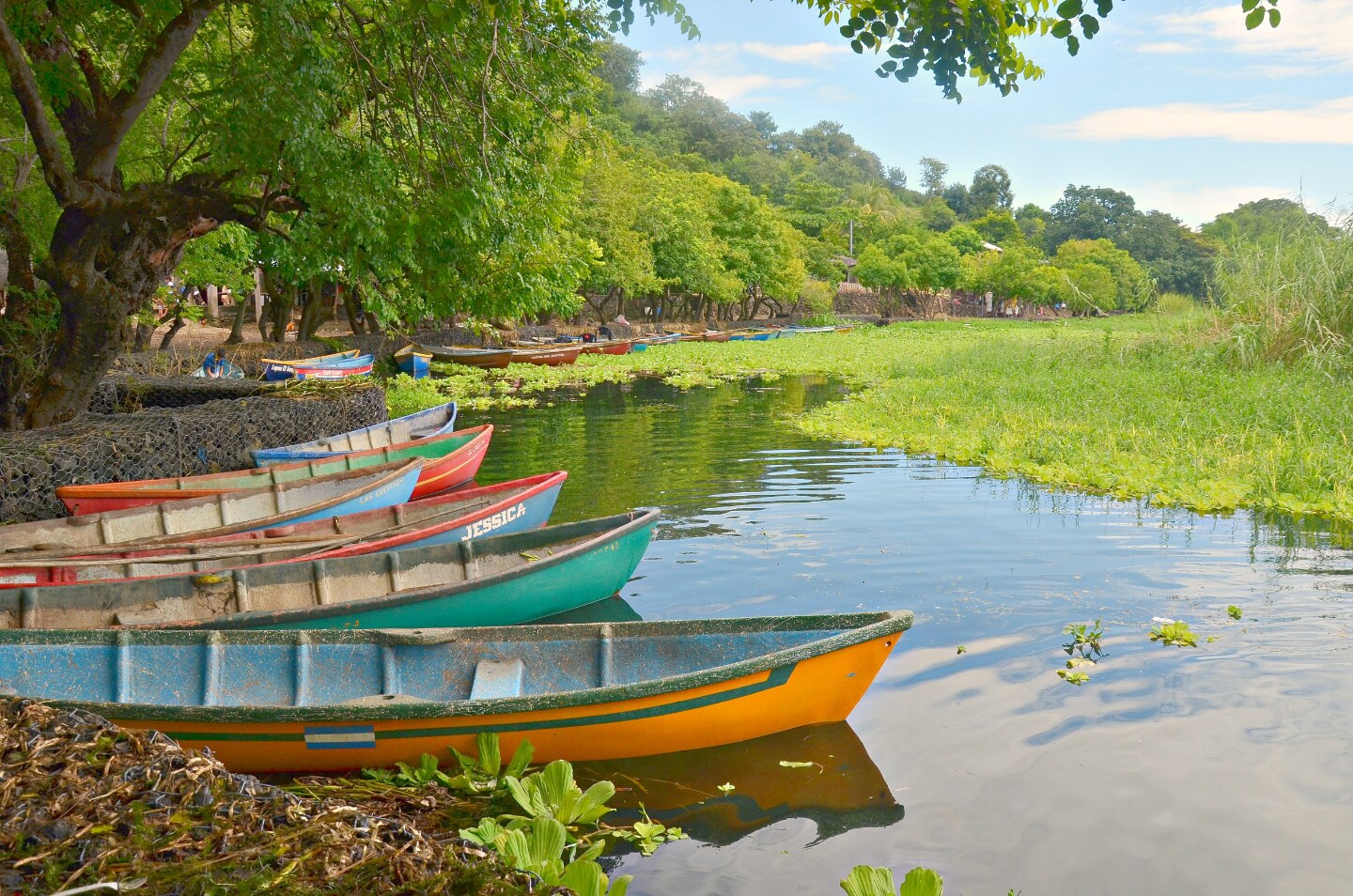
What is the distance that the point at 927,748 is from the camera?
6.12 m

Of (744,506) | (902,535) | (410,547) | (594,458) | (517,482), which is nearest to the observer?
(410,547)

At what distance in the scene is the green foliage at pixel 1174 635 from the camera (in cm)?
Result: 753

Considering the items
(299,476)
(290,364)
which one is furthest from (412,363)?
(299,476)

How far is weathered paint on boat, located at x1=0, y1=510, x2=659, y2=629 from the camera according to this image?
697 centimetres

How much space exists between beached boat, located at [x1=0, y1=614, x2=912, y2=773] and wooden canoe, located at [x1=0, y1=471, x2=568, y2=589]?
5.33 feet

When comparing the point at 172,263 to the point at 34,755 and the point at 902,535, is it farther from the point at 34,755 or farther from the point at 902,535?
the point at 34,755

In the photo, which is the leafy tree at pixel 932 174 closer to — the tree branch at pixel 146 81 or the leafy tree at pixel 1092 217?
the leafy tree at pixel 1092 217

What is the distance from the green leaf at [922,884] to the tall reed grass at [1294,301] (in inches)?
636

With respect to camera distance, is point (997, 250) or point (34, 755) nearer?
point (34, 755)

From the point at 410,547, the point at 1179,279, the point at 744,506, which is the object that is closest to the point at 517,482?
the point at 410,547

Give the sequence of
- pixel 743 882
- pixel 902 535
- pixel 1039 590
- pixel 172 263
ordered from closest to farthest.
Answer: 1. pixel 743 882
2. pixel 1039 590
3. pixel 902 535
4. pixel 172 263

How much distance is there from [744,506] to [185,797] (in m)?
9.79

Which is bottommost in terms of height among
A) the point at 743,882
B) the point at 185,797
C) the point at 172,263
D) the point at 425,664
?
the point at 743,882

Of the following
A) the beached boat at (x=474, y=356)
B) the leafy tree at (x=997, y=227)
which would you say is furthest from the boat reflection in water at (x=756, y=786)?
the leafy tree at (x=997, y=227)
